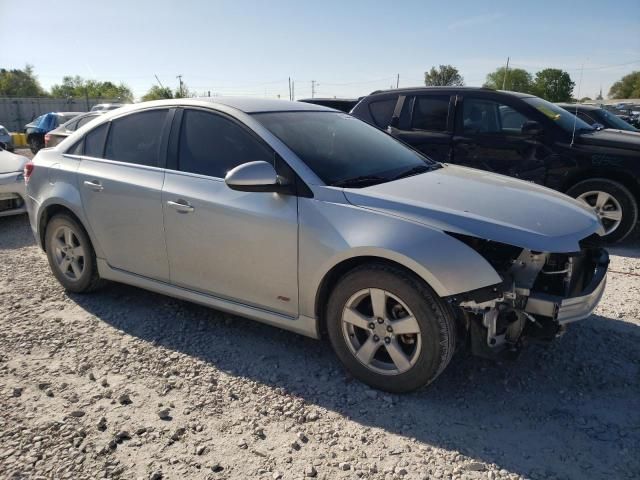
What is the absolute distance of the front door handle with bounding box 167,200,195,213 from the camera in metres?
3.51

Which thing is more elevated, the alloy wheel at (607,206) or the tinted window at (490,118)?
the tinted window at (490,118)

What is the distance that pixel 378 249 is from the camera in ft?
9.14

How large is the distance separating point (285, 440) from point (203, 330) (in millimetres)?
1470

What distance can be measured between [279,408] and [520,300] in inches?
57.2

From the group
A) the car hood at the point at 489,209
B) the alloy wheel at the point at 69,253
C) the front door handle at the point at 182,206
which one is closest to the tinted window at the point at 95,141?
the alloy wheel at the point at 69,253

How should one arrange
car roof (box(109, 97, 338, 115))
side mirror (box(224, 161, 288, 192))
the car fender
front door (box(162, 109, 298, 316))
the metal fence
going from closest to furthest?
1. the car fender
2. side mirror (box(224, 161, 288, 192))
3. front door (box(162, 109, 298, 316))
4. car roof (box(109, 97, 338, 115))
5. the metal fence

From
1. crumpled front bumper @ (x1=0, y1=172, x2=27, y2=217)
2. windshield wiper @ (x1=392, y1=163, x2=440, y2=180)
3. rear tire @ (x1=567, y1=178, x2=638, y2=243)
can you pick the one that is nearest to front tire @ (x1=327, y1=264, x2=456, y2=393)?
windshield wiper @ (x1=392, y1=163, x2=440, y2=180)

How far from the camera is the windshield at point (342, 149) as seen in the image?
3256 mm

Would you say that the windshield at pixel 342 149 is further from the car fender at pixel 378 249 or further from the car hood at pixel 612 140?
the car hood at pixel 612 140

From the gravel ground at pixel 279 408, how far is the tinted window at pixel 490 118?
3100 mm

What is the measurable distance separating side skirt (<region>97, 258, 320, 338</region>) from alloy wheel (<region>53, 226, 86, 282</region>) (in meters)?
0.30

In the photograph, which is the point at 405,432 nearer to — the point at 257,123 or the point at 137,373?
the point at 137,373

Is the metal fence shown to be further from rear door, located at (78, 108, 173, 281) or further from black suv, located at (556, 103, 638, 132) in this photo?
rear door, located at (78, 108, 173, 281)

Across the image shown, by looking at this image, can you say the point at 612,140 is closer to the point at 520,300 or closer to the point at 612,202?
the point at 612,202
